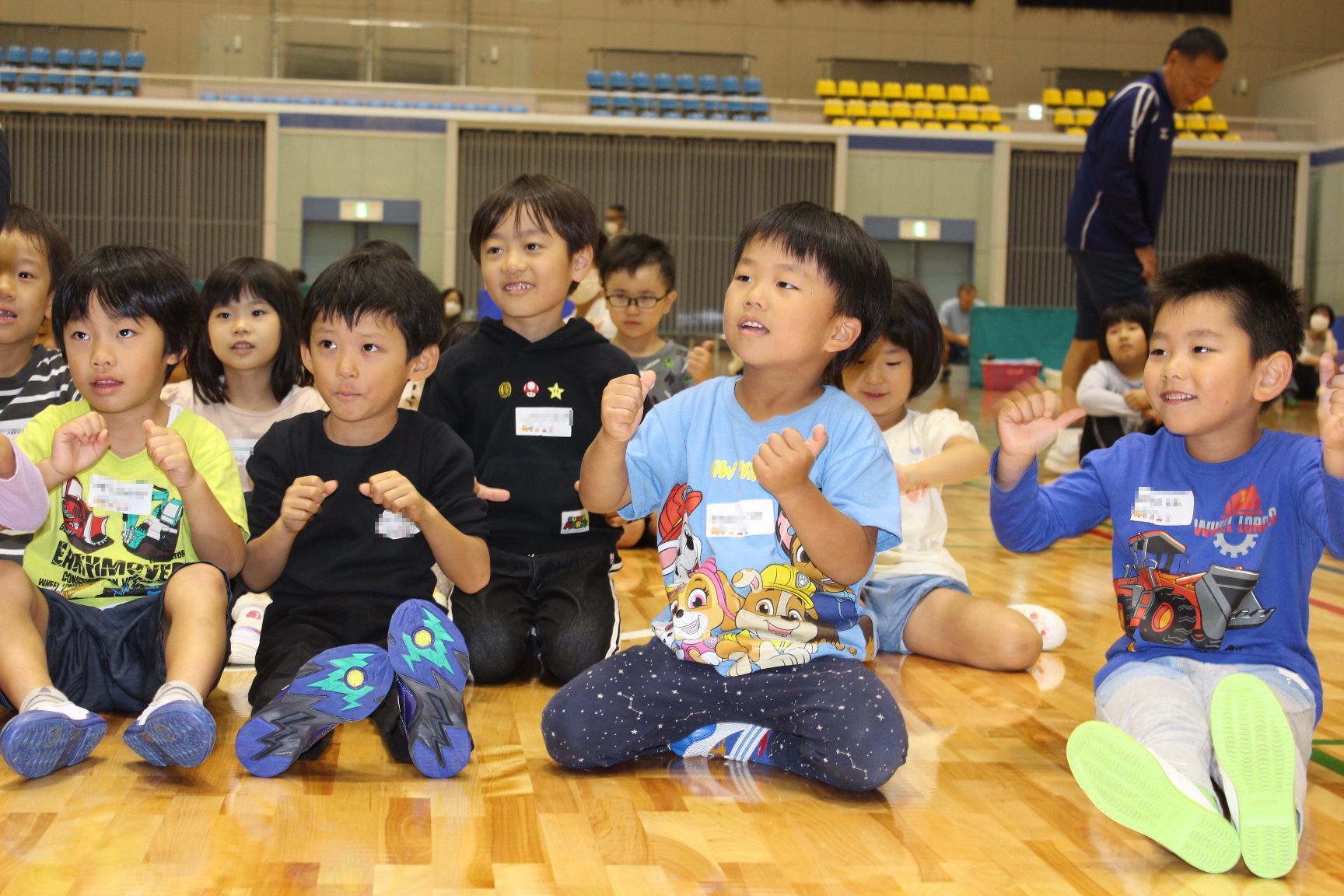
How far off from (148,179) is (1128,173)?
502 inches

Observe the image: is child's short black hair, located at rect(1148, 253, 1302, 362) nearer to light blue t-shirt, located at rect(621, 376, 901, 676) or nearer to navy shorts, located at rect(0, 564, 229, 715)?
light blue t-shirt, located at rect(621, 376, 901, 676)

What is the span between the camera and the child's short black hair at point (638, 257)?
4.23m

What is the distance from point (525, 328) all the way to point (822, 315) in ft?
3.59

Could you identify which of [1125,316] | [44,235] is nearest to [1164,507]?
[44,235]

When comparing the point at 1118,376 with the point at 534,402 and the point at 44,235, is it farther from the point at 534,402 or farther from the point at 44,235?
the point at 44,235

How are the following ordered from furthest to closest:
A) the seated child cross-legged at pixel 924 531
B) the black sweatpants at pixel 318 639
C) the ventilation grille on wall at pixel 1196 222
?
the ventilation grille on wall at pixel 1196 222
the seated child cross-legged at pixel 924 531
the black sweatpants at pixel 318 639

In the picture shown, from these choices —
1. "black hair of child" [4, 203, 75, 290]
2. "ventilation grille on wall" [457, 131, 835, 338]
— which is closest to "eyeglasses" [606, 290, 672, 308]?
"black hair of child" [4, 203, 75, 290]

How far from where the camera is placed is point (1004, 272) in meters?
15.9

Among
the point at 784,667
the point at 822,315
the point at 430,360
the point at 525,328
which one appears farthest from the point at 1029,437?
the point at 525,328

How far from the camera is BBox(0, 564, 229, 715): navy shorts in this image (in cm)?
216

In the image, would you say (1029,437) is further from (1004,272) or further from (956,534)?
(1004,272)

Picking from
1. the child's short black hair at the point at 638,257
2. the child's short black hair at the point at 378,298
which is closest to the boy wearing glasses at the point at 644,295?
the child's short black hair at the point at 638,257

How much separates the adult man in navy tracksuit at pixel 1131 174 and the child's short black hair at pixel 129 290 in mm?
3868

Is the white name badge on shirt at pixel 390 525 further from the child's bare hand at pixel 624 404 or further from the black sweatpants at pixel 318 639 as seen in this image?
the child's bare hand at pixel 624 404
